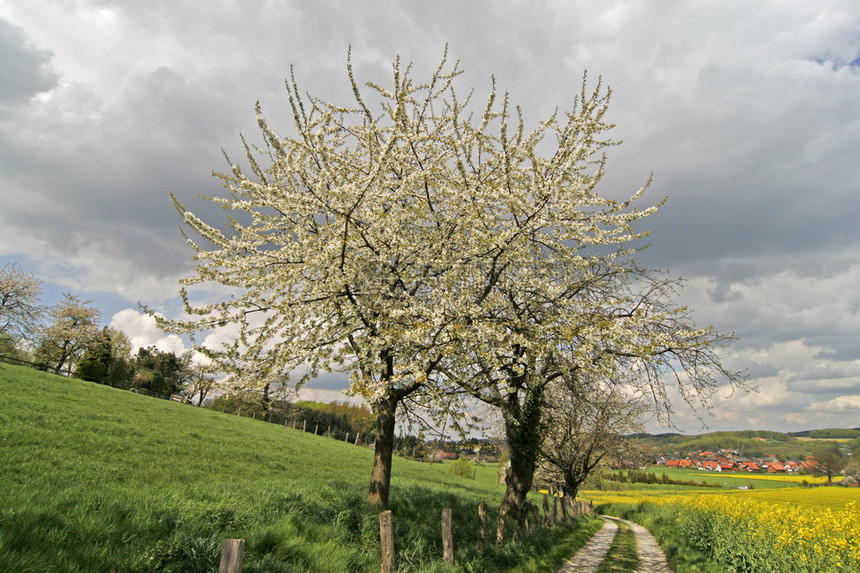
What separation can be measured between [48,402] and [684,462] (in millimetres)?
156353

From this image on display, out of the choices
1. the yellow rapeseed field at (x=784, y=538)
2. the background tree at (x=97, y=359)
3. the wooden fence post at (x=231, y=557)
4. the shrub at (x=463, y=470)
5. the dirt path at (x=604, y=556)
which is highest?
the background tree at (x=97, y=359)

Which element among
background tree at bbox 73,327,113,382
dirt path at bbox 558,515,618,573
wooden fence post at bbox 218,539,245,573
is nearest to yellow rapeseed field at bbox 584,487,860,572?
dirt path at bbox 558,515,618,573

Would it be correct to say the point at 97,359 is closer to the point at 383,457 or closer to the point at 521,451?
the point at 383,457

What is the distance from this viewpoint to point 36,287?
41625mm

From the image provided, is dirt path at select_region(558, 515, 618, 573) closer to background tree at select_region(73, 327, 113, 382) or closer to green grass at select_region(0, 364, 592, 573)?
green grass at select_region(0, 364, 592, 573)

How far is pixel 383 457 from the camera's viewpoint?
10836 mm

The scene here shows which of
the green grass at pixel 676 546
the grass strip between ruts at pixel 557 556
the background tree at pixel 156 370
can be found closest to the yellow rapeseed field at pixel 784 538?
the green grass at pixel 676 546

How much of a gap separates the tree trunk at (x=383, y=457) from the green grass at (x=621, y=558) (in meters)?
6.80

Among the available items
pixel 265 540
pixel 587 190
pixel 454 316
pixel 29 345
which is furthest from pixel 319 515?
pixel 29 345

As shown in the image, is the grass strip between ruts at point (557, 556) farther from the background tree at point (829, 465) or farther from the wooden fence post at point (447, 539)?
the background tree at point (829, 465)

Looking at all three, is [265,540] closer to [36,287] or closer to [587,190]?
[587,190]

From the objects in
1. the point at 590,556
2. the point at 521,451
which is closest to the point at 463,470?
the point at 590,556

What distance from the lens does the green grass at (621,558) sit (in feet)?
39.9

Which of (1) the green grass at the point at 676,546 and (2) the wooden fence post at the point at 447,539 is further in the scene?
(1) the green grass at the point at 676,546
